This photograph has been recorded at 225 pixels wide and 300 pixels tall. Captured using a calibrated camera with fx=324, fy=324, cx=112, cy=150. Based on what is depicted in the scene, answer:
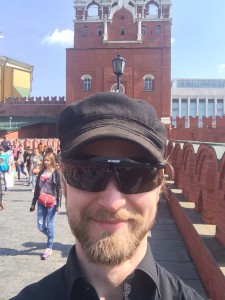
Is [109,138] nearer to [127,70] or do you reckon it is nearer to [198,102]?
[127,70]

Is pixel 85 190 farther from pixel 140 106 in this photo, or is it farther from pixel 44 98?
pixel 44 98

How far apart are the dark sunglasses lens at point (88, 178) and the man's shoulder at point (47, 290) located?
1.16 ft

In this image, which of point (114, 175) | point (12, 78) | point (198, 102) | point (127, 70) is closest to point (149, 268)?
point (114, 175)

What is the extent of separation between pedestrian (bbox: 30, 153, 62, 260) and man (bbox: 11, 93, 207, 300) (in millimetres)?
4134

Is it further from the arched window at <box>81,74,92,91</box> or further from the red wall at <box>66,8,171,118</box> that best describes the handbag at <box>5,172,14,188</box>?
the arched window at <box>81,74,92,91</box>

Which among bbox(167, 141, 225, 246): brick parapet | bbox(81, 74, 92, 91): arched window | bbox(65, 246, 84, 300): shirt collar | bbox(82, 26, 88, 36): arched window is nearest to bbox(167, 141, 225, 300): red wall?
bbox(167, 141, 225, 246): brick parapet

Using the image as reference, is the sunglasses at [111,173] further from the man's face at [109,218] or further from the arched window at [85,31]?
the arched window at [85,31]

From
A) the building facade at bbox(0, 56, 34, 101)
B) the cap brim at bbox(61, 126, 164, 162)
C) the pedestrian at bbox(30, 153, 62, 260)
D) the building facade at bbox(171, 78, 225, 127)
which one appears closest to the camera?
the cap brim at bbox(61, 126, 164, 162)

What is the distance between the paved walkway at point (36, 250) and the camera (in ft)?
13.9

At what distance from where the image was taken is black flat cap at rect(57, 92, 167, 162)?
1121 millimetres

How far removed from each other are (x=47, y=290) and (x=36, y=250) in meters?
4.55

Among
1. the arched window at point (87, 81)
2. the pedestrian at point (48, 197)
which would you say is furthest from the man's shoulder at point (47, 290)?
the arched window at point (87, 81)

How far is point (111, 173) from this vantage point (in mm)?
1177

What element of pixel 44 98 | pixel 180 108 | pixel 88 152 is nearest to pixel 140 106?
pixel 88 152
